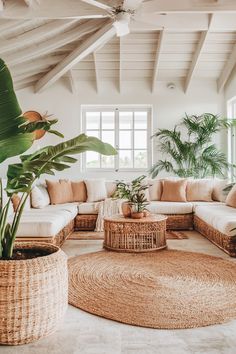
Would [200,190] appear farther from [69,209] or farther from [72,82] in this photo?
[72,82]

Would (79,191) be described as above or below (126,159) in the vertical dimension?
below

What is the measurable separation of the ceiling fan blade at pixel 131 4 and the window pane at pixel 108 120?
3721 mm

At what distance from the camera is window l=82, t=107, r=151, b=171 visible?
8.05 metres

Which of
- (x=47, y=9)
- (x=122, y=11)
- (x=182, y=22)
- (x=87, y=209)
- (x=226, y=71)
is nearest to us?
(x=122, y=11)

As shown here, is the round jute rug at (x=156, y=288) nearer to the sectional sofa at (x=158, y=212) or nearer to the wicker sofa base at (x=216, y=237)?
the wicker sofa base at (x=216, y=237)

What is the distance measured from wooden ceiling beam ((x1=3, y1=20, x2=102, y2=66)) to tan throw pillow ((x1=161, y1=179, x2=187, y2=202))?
2.72 m

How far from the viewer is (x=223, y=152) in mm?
7785

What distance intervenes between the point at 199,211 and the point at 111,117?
3278 millimetres

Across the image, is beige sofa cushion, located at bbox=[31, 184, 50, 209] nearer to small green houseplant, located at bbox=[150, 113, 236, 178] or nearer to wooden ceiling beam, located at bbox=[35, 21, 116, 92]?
wooden ceiling beam, located at bbox=[35, 21, 116, 92]

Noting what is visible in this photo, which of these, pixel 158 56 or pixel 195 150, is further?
pixel 195 150

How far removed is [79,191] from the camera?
664cm

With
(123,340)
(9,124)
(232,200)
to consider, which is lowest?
(123,340)

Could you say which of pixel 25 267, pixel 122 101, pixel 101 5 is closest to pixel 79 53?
pixel 122 101

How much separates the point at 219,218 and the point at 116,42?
3.71 meters
